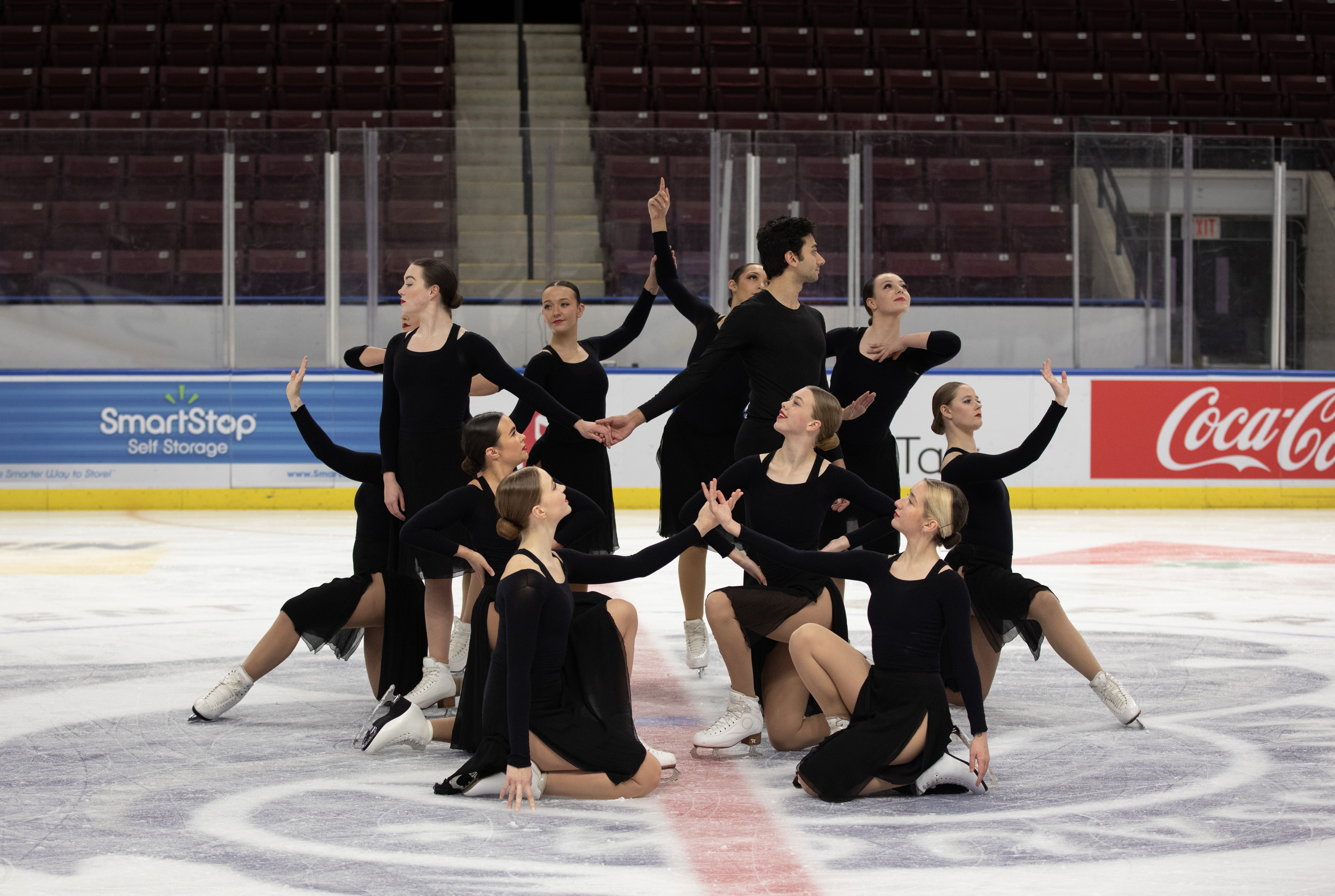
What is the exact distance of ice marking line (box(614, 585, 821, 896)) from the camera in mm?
3041

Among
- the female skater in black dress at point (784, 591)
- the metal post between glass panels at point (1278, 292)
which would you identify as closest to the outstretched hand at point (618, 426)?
the female skater in black dress at point (784, 591)

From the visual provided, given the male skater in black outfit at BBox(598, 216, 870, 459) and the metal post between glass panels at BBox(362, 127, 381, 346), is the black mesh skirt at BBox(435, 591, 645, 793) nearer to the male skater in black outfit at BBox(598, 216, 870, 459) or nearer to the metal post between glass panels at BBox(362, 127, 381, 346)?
the male skater in black outfit at BBox(598, 216, 870, 459)

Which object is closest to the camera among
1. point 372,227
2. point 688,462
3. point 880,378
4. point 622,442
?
point 880,378

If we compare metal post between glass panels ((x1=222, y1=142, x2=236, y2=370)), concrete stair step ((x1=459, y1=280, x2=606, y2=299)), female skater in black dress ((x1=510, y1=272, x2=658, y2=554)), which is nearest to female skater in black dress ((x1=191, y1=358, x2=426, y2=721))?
female skater in black dress ((x1=510, y1=272, x2=658, y2=554))

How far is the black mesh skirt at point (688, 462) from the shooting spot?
562cm

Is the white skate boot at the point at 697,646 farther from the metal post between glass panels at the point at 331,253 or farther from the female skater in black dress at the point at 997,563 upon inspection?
the metal post between glass panels at the point at 331,253

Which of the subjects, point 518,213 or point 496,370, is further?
point 518,213

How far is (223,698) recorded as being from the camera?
4.58 meters

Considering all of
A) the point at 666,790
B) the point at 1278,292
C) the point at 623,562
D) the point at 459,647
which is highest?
the point at 1278,292

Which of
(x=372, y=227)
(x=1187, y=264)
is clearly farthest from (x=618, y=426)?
(x=1187, y=264)

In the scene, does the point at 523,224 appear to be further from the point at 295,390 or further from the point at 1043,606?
the point at 1043,606

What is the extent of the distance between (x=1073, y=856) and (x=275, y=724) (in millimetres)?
2512

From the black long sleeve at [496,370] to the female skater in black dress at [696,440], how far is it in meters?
0.73

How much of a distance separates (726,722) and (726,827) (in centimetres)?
74
